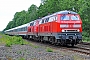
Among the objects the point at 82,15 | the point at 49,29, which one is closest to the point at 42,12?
the point at 82,15

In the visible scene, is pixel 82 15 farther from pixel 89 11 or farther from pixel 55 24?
pixel 55 24

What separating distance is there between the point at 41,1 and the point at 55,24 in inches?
2613

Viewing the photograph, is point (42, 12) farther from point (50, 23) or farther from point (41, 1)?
point (50, 23)

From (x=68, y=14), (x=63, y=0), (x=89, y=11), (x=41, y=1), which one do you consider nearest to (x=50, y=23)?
(x=68, y=14)

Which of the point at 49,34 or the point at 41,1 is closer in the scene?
the point at 49,34

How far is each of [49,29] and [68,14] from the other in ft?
9.61

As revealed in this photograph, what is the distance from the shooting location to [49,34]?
24.7m

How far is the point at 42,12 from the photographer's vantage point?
2805 inches

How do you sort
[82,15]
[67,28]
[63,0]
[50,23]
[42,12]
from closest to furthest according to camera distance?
[67,28] < [50,23] < [82,15] < [63,0] < [42,12]

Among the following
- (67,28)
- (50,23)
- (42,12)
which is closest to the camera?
(67,28)

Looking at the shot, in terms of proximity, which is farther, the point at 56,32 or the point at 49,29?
the point at 49,29

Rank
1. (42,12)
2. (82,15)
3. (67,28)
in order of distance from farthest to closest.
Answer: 1. (42,12)
2. (82,15)
3. (67,28)

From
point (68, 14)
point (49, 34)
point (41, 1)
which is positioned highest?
point (41, 1)

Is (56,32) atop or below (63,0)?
below
